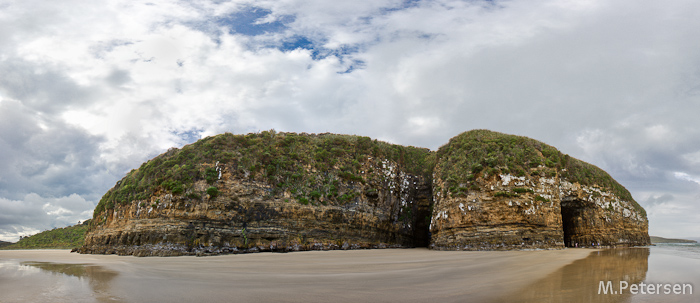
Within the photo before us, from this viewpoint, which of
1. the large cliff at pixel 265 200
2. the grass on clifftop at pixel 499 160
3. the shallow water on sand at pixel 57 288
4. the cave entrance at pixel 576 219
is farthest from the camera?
the cave entrance at pixel 576 219

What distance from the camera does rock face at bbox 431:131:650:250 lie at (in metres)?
19.2

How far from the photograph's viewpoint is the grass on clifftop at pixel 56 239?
125 feet

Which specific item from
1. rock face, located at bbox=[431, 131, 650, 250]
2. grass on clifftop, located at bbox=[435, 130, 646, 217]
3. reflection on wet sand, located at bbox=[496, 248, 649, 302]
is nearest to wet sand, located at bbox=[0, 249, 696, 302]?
reflection on wet sand, located at bbox=[496, 248, 649, 302]

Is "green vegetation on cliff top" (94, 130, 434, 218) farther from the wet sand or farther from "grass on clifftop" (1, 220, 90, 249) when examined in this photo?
"grass on clifftop" (1, 220, 90, 249)

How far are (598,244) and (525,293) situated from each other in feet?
83.9

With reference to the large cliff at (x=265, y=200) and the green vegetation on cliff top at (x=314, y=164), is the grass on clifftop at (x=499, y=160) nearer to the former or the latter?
the green vegetation on cliff top at (x=314, y=164)

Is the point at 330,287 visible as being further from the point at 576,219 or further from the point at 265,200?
the point at 576,219

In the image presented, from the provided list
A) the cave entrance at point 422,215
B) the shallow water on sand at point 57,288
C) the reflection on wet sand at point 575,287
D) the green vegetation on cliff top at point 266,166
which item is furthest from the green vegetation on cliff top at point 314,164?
the reflection on wet sand at point 575,287

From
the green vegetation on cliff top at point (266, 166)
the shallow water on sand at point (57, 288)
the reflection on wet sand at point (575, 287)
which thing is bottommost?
the shallow water on sand at point (57, 288)

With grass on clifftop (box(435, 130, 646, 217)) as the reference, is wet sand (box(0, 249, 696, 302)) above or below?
below

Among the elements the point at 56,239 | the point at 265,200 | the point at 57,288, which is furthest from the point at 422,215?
the point at 56,239

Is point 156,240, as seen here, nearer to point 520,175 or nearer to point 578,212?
point 520,175

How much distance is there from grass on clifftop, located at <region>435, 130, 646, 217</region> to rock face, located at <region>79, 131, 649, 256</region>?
Answer: 89 mm

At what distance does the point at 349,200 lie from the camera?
76.1 feet
